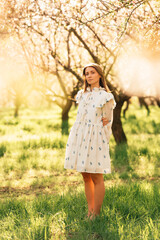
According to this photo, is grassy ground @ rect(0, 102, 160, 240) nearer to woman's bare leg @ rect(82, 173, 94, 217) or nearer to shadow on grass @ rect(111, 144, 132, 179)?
shadow on grass @ rect(111, 144, 132, 179)

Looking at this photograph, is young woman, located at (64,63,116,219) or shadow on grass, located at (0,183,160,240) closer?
shadow on grass, located at (0,183,160,240)

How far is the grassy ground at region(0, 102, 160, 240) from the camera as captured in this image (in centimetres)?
329

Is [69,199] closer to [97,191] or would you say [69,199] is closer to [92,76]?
[97,191]

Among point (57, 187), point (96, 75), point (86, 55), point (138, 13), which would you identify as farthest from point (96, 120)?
point (86, 55)

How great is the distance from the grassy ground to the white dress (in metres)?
0.66

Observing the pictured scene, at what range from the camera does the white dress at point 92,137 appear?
Result: 11.6ft

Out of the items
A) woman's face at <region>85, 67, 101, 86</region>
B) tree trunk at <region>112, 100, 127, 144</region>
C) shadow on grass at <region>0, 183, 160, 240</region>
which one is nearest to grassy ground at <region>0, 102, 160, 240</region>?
shadow on grass at <region>0, 183, 160, 240</region>

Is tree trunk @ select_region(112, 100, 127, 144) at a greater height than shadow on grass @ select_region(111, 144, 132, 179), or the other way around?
tree trunk @ select_region(112, 100, 127, 144)

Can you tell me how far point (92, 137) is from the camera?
3.57m

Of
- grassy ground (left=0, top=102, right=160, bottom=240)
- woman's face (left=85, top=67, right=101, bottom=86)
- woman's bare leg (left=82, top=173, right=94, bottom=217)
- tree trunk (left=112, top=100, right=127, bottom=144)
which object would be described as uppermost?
woman's face (left=85, top=67, right=101, bottom=86)

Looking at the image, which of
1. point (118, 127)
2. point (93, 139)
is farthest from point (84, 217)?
point (118, 127)

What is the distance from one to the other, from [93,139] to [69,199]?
134 cm

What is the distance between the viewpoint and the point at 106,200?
14.1 ft

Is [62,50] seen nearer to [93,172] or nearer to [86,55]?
[86,55]
